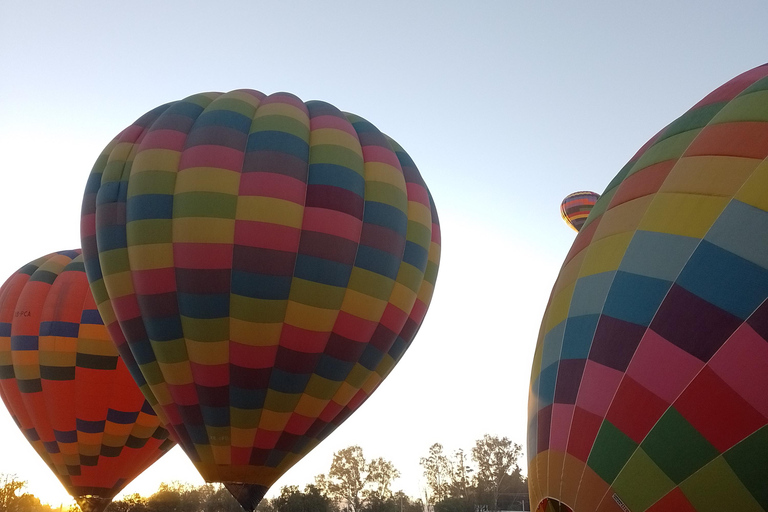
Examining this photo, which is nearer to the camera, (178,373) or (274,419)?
(178,373)

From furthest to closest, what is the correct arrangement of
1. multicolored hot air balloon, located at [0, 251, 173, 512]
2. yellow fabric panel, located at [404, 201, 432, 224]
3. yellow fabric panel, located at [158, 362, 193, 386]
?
multicolored hot air balloon, located at [0, 251, 173, 512] < yellow fabric panel, located at [404, 201, 432, 224] < yellow fabric panel, located at [158, 362, 193, 386]

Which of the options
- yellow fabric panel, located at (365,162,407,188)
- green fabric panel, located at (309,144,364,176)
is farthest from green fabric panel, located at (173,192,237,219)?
yellow fabric panel, located at (365,162,407,188)

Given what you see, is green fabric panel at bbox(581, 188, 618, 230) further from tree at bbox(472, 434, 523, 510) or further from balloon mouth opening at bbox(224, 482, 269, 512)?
tree at bbox(472, 434, 523, 510)

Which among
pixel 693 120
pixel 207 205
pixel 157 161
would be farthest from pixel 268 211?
pixel 693 120

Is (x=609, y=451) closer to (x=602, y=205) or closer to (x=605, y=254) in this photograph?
(x=605, y=254)

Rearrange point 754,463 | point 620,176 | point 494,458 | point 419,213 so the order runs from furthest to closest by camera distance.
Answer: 1. point 494,458
2. point 419,213
3. point 620,176
4. point 754,463

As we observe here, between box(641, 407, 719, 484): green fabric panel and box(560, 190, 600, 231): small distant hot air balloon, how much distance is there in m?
18.8

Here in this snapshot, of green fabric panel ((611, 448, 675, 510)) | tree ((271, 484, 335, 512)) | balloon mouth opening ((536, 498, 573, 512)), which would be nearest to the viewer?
green fabric panel ((611, 448, 675, 510))

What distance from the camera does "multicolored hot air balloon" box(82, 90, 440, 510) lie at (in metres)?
9.34

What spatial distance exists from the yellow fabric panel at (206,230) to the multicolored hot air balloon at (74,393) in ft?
16.8

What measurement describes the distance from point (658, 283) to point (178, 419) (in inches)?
312

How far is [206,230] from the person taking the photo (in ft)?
30.6

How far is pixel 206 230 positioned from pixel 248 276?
91cm

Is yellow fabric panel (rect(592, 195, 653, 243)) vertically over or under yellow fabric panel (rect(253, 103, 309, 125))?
under
